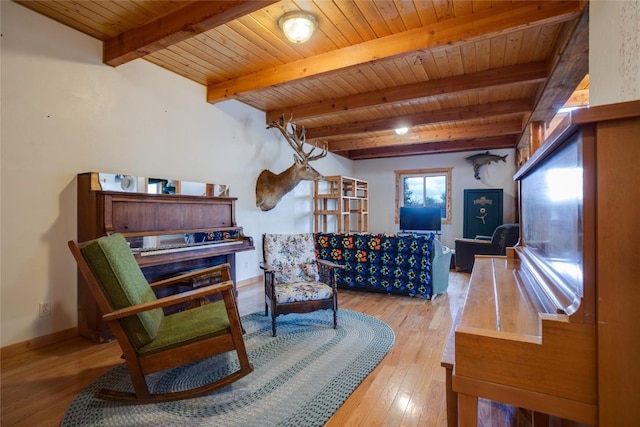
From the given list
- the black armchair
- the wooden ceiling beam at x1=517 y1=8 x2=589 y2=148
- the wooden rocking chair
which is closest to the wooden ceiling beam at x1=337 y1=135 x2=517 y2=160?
the black armchair

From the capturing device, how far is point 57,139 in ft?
8.68

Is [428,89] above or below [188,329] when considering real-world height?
above

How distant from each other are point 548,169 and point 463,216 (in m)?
6.73

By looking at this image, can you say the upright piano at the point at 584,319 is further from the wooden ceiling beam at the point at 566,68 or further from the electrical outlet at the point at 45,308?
the electrical outlet at the point at 45,308

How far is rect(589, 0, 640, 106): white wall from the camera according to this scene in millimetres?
1431

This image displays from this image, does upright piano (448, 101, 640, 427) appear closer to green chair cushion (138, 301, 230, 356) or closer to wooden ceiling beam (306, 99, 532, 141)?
green chair cushion (138, 301, 230, 356)

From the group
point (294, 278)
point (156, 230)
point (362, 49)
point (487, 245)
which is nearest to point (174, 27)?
point (362, 49)

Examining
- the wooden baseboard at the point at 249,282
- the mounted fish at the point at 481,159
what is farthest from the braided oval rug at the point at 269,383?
the mounted fish at the point at 481,159

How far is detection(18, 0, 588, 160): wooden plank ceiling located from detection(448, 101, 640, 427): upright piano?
2.01 m

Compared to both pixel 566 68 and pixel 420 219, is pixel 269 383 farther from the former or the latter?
pixel 420 219

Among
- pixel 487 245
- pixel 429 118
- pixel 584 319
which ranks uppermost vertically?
pixel 429 118

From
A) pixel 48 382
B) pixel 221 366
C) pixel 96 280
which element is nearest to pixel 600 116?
pixel 96 280

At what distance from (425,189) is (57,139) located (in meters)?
7.34

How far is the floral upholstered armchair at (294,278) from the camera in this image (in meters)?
2.82
